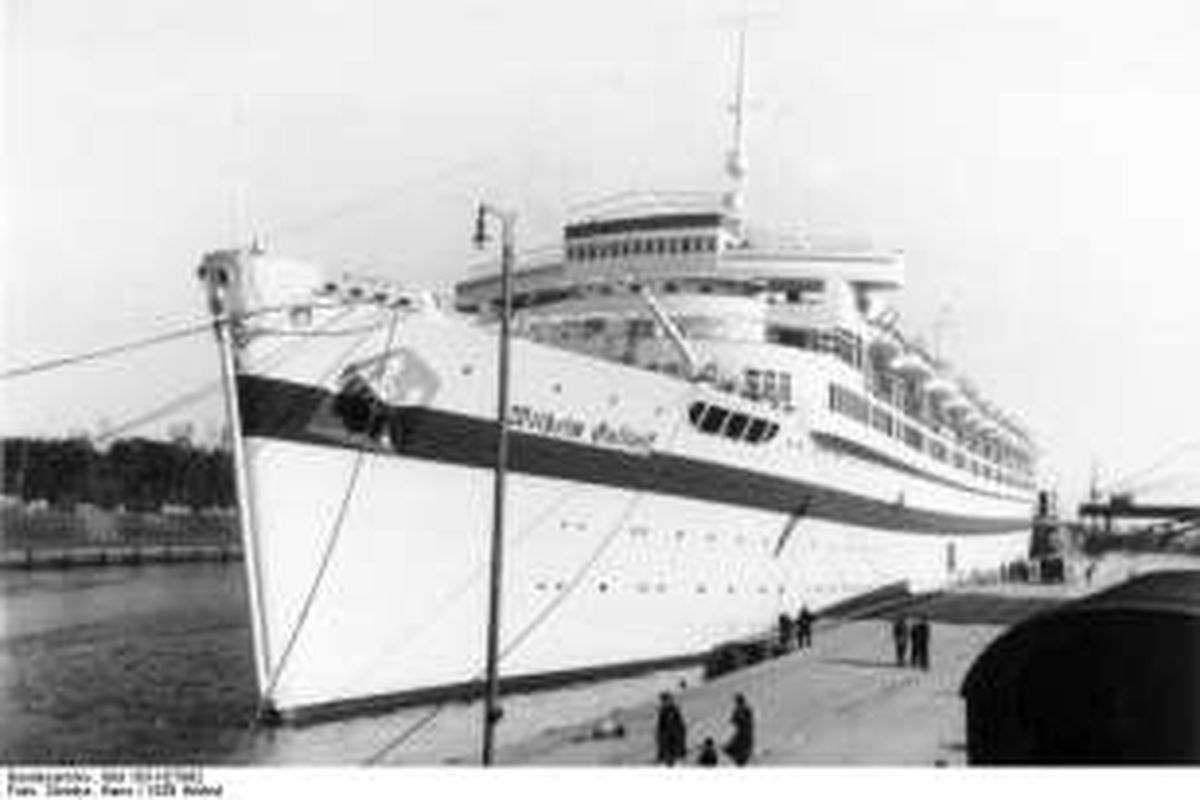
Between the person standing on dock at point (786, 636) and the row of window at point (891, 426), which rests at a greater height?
the row of window at point (891, 426)

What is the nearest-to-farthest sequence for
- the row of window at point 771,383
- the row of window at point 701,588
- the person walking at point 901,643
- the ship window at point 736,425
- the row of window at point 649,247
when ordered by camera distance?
1. the row of window at point 701,588
2. the person walking at point 901,643
3. the ship window at point 736,425
4. the row of window at point 771,383
5. the row of window at point 649,247

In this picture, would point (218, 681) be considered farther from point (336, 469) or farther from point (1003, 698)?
point (1003, 698)

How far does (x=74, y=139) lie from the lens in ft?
38.7

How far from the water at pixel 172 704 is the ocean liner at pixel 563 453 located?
0.41 metres

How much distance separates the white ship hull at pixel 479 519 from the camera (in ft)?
51.1

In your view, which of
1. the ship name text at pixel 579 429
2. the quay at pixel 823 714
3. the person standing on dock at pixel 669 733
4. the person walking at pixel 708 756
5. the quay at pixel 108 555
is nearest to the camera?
the person walking at pixel 708 756

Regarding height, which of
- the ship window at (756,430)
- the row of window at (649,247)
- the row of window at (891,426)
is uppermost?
the row of window at (649,247)

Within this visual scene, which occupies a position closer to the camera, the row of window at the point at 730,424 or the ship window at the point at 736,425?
the row of window at the point at 730,424

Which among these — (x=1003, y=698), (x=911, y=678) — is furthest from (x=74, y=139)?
(x=911, y=678)

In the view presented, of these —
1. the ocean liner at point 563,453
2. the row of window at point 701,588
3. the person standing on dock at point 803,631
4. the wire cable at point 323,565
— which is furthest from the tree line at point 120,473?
the wire cable at point 323,565

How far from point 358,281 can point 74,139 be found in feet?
14.6

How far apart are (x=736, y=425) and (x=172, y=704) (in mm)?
8682

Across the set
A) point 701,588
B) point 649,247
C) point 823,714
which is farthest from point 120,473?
point 823,714

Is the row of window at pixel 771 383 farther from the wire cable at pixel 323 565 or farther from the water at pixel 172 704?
the wire cable at pixel 323 565
